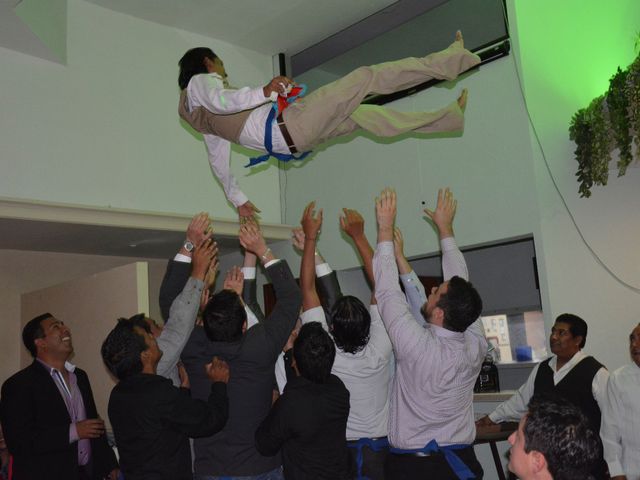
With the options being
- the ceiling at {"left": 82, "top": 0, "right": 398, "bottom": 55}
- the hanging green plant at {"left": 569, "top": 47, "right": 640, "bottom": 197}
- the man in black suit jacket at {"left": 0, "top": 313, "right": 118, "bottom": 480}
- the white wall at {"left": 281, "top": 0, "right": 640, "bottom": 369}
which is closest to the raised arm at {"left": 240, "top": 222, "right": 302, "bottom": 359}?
the man in black suit jacket at {"left": 0, "top": 313, "right": 118, "bottom": 480}

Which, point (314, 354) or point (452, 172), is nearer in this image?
point (314, 354)

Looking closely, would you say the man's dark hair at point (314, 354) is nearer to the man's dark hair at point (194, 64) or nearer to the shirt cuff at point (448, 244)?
the shirt cuff at point (448, 244)

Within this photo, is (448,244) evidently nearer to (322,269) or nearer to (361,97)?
(322,269)

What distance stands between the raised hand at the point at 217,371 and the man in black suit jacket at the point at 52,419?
1102 millimetres

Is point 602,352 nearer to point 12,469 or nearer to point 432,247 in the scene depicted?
point 432,247

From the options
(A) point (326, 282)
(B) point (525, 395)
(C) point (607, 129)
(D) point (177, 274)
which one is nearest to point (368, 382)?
(A) point (326, 282)

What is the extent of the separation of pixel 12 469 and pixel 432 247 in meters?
3.81

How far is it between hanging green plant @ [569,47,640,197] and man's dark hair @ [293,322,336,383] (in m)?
3.33

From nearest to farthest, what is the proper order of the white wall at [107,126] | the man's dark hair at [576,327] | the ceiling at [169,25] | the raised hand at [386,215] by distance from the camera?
the raised hand at [386,215]
the man's dark hair at [576,327]
the ceiling at [169,25]
the white wall at [107,126]

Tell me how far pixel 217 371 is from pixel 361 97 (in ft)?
4.94

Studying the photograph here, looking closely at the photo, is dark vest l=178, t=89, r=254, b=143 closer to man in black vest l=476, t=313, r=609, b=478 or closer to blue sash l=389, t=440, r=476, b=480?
blue sash l=389, t=440, r=476, b=480

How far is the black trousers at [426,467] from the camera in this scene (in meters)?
2.63

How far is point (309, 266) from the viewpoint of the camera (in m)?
3.29

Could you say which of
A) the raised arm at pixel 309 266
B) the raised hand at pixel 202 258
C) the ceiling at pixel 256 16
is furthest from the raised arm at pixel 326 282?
the ceiling at pixel 256 16
